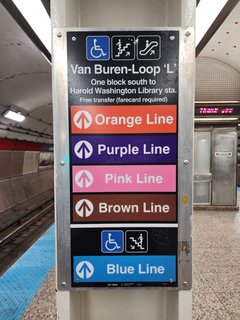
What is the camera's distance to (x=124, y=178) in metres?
1.37

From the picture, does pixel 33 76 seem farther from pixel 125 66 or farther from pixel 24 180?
pixel 24 180

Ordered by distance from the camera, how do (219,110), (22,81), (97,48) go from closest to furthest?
1. (97,48)
2. (22,81)
3. (219,110)

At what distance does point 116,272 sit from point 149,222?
0.30m

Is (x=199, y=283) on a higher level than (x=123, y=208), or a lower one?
lower

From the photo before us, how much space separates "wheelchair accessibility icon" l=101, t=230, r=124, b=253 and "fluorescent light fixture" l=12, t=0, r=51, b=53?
1.97 meters

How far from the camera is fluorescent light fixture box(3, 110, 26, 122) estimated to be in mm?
7789

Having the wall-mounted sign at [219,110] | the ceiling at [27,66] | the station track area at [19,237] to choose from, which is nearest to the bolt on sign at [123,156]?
the ceiling at [27,66]

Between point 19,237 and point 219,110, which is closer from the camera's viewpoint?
point 219,110

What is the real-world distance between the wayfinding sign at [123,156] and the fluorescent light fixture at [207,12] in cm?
71

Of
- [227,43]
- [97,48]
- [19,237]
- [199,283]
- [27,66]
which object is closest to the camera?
[97,48]

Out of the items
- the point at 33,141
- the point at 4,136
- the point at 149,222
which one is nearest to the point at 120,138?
the point at 149,222

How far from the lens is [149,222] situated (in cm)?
137

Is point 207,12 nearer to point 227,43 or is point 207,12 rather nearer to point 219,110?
point 227,43

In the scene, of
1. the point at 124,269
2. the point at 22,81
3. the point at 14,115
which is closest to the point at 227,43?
the point at 22,81
